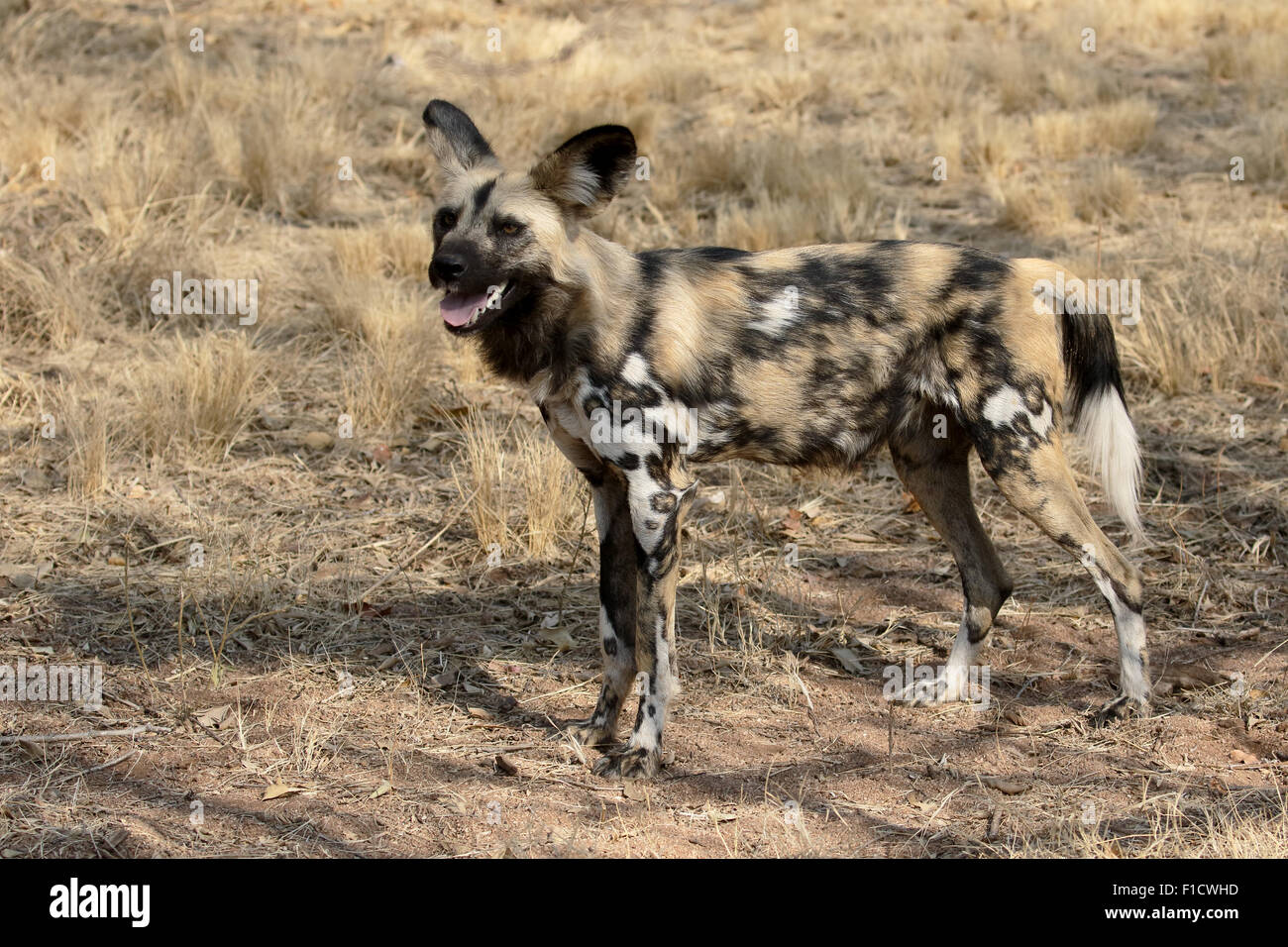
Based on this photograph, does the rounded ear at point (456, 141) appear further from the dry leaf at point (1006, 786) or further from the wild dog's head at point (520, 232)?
the dry leaf at point (1006, 786)

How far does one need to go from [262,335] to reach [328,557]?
6.47 ft

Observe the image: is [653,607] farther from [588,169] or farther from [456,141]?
[456,141]

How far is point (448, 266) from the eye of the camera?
3369 millimetres

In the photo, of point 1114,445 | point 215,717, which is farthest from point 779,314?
point 215,717

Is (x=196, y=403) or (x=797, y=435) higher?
(x=797, y=435)

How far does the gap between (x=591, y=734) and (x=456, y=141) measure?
179 centimetres

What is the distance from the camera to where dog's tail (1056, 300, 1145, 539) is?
3904 millimetres

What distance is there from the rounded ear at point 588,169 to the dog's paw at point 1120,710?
6.90 feet

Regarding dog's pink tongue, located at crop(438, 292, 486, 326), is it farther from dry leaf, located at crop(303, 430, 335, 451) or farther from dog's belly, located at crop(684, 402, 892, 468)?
dry leaf, located at crop(303, 430, 335, 451)

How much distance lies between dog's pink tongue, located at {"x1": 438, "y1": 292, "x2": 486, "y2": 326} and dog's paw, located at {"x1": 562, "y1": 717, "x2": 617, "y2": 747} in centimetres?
126

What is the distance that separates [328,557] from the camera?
4871 millimetres

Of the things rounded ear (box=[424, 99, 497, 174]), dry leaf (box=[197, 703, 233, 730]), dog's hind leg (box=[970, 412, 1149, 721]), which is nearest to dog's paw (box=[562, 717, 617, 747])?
dry leaf (box=[197, 703, 233, 730])

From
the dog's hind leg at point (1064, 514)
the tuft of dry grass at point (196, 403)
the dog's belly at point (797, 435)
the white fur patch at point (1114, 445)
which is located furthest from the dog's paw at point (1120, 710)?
the tuft of dry grass at point (196, 403)

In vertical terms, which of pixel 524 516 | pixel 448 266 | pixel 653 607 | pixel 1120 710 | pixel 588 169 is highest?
pixel 588 169
